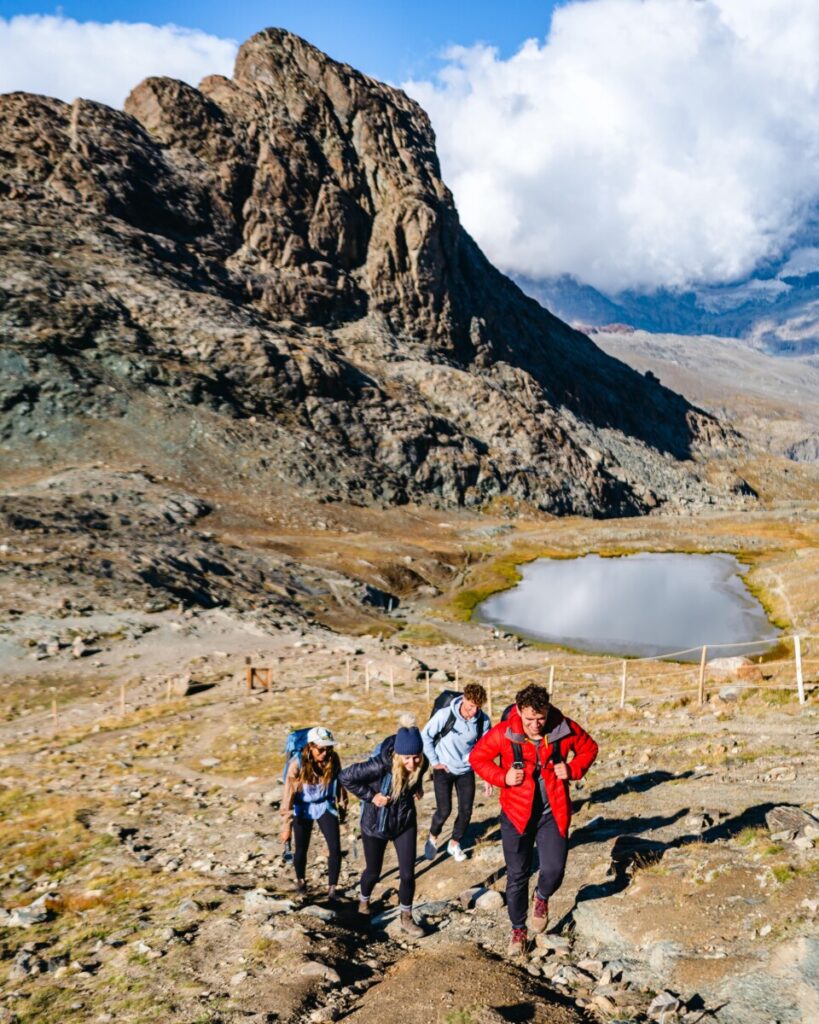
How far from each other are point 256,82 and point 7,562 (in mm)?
141633

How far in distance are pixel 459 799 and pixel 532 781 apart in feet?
13.2

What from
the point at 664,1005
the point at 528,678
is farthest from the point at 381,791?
the point at 528,678

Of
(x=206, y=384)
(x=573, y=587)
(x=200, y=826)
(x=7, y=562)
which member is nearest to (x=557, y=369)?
(x=206, y=384)

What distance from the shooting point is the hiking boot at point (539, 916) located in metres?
7.96

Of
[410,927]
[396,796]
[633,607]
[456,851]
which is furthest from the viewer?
[633,607]

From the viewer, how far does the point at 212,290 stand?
384 ft

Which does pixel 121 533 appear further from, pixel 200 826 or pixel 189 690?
pixel 200 826

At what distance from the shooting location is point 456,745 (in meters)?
11.0

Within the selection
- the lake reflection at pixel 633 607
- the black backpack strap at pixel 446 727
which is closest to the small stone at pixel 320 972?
the black backpack strap at pixel 446 727

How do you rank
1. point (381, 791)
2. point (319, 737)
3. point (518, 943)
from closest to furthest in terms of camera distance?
point (518, 943) < point (381, 791) < point (319, 737)

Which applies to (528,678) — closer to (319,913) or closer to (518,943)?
(319,913)

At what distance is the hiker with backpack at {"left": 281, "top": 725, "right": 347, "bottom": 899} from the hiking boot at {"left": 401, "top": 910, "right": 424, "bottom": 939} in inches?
58.4

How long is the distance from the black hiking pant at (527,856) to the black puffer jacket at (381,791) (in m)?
1.60

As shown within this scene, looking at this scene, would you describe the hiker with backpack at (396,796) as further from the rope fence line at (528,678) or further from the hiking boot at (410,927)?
the rope fence line at (528,678)
